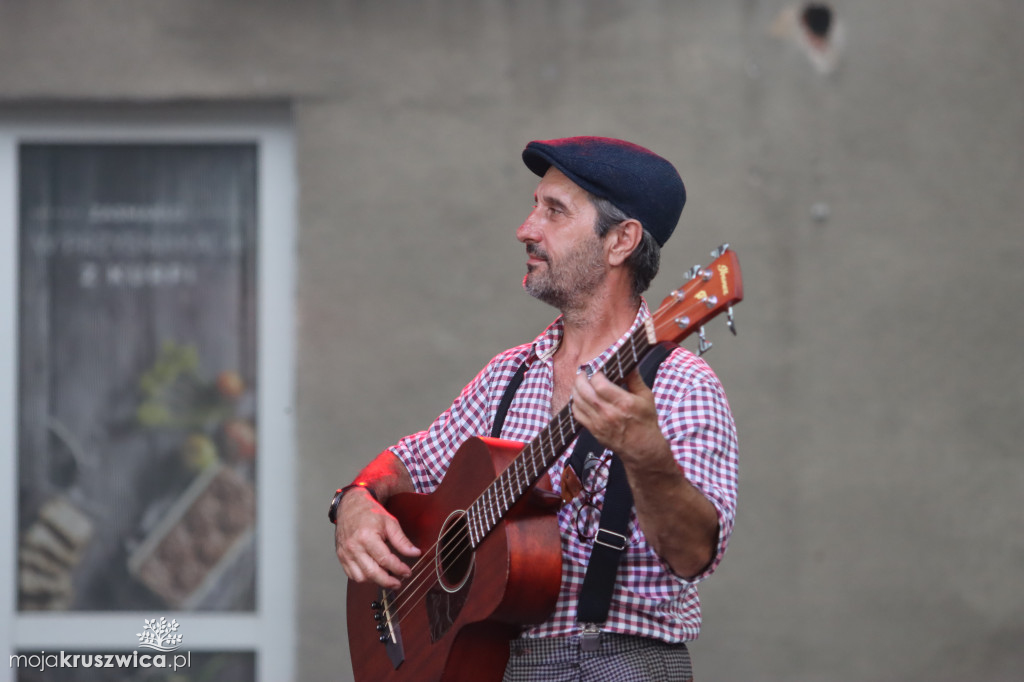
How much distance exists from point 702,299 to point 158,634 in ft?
10.7

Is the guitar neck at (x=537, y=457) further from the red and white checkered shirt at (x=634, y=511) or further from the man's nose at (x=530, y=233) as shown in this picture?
the man's nose at (x=530, y=233)

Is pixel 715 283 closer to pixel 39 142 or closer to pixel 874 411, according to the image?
pixel 874 411

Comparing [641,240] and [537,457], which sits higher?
[641,240]

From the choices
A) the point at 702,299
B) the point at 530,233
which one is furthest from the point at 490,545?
the point at 530,233

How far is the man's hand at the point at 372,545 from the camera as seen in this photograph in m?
2.51

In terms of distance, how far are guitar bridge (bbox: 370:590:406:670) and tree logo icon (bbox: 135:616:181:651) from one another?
208 cm

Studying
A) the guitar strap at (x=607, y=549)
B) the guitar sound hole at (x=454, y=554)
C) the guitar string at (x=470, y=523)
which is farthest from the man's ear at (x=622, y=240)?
the guitar sound hole at (x=454, y=554)

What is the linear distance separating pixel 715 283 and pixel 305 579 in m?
2.82

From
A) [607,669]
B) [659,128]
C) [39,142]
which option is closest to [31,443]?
[39,142]

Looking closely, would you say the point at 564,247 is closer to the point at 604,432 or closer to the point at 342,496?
the point at 604,432

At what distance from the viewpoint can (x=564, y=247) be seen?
252 centimetres

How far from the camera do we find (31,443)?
14.6 feet

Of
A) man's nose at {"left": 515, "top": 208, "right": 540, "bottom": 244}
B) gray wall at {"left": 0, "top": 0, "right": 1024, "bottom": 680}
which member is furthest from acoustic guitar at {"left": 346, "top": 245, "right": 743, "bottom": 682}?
gray wall at {"left": 0, "top": 0, "right": 1024, "bottom": 680}

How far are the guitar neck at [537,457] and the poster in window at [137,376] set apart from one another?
2.44 meters
